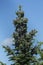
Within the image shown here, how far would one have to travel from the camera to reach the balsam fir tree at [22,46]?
30.3m

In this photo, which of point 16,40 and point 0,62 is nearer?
point 0,62

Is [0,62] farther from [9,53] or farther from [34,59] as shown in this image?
[34,59]

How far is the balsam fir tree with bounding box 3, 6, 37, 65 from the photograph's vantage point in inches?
1194

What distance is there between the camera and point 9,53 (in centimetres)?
3084

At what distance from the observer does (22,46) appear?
3047 centimetres

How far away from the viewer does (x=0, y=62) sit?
29297 mm

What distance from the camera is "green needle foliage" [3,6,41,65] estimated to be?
3033 cm

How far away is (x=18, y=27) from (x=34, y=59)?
5.06 m

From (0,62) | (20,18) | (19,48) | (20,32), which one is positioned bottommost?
(0,62)

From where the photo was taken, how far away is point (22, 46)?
3047cm

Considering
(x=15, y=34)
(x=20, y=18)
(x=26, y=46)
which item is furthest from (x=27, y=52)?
(x=20, y=18)

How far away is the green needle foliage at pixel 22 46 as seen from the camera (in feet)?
99.5

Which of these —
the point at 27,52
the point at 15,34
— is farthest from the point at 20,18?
the point at 27,52

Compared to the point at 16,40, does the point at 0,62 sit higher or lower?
lower
